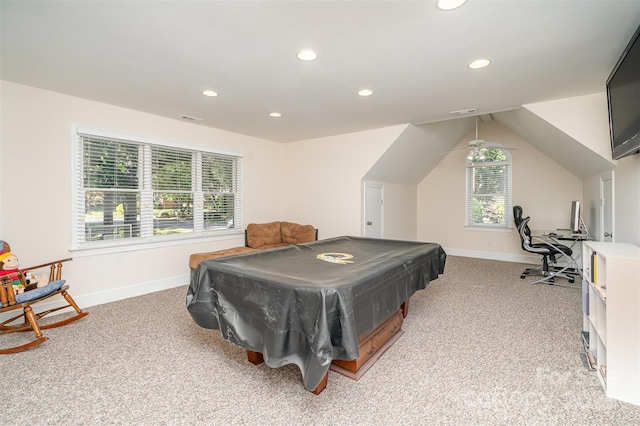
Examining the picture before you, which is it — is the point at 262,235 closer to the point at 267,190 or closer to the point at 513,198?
the point at 267,190

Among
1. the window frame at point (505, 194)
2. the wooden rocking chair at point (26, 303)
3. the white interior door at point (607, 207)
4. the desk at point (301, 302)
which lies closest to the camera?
the desk at point (301, 302)

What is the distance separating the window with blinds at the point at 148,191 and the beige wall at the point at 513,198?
15.1 feet

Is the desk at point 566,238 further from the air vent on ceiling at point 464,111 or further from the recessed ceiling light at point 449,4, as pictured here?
the recessed ceiling light at point 449,4

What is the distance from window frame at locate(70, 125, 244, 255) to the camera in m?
3.47

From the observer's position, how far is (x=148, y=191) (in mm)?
4098

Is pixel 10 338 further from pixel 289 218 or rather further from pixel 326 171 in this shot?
pixel 326 171

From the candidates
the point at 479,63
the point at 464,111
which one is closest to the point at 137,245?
the point at 479,63

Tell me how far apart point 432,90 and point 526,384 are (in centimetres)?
280

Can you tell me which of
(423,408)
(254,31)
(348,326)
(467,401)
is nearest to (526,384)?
(467,401)

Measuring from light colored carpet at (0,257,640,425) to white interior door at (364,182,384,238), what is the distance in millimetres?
2293

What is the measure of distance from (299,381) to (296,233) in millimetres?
3379

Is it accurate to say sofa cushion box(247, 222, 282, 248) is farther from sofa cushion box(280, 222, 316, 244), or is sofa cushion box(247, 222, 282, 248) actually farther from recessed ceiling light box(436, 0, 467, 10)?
recessed ceiling light box(436, 0, 467, 10)

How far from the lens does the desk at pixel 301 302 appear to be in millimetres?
1624

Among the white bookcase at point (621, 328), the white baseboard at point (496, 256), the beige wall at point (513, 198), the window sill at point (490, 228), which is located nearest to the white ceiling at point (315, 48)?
the white bookcase at point (621, 328)
